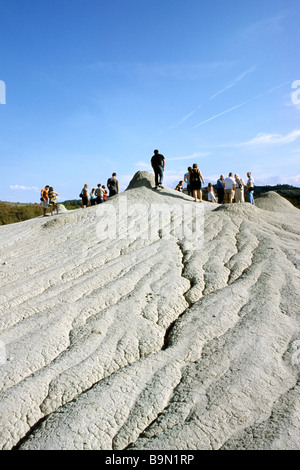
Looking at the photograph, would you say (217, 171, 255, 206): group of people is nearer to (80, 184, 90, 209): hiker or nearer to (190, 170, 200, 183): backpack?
(190, 170, 200, 183): backpack

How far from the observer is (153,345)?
318 centimetres

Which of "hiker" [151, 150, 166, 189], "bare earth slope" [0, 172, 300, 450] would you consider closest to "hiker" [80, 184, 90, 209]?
"hiker" [151, 150, 166, 189]

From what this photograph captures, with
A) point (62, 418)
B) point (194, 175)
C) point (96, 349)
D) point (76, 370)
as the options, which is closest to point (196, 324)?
point (96, 349)

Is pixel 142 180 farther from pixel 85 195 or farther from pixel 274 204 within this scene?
pixel 274 204

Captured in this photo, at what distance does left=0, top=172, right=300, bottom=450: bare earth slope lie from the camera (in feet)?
7.30

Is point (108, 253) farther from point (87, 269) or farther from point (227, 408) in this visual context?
point (227, 408)

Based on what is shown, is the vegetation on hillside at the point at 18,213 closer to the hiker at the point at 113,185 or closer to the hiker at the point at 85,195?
the hiker at the point at 85,195

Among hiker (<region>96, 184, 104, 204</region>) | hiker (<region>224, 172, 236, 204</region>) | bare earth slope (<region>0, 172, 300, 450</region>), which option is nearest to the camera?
bare earth slope (<region>0, 172, 300, 450</region>)

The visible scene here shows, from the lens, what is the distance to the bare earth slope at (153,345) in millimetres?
2225

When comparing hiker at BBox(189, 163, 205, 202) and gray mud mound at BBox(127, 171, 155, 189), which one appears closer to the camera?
hiker at BBox(189, 163, 205, 202)

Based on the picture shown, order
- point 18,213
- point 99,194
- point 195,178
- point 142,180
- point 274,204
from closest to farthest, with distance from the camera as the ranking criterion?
point 195,178 < point 142,180 < point 274,204 < point 99,194 < point 18,213

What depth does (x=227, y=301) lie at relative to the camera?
3.81m

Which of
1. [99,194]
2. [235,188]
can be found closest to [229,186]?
[235,188]

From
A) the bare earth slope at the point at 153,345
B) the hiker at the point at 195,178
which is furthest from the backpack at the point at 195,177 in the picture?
the bare earth slope at the point at 153,345
